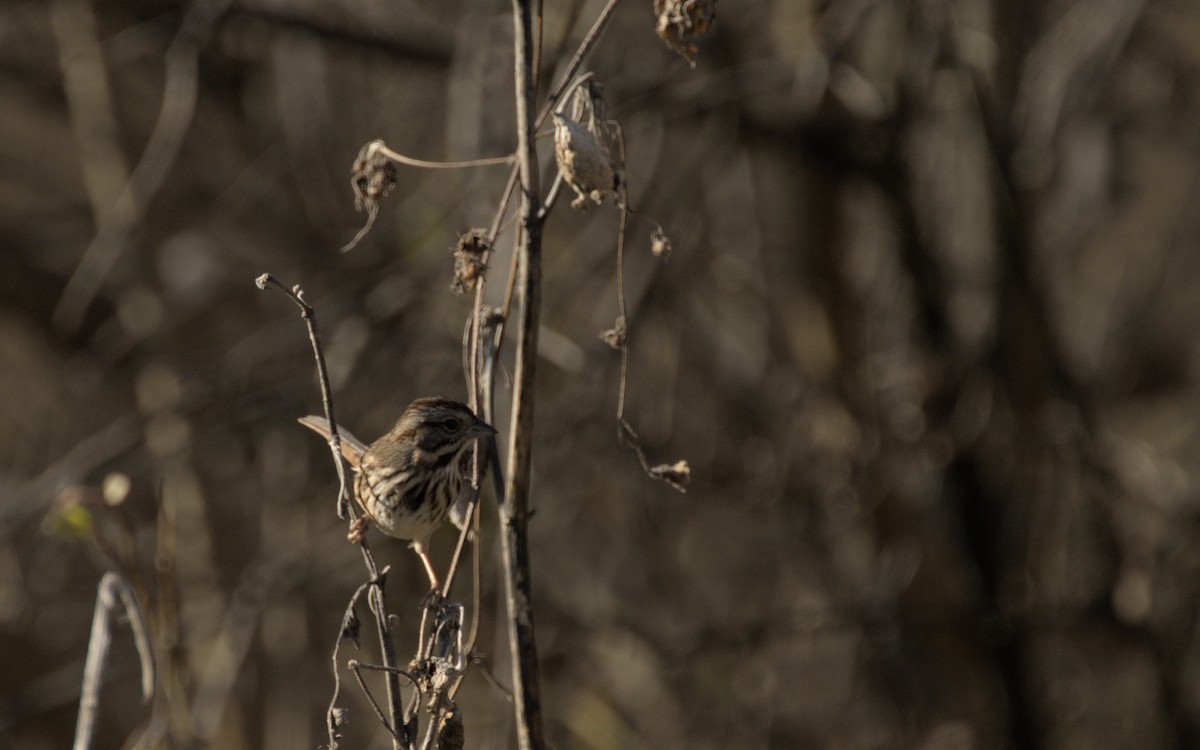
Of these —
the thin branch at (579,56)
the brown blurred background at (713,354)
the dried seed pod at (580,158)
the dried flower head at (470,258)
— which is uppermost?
the thin branch at (579,56)

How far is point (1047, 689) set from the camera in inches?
260

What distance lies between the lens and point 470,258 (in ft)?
7.06

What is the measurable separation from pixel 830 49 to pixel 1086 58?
1162 millimetres

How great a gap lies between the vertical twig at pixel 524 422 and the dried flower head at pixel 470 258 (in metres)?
0.32

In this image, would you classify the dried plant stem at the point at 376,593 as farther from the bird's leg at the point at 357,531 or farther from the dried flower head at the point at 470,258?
the dried flower head at the point at 470,258

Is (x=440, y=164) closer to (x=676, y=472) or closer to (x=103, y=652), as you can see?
(x=676, y=472)

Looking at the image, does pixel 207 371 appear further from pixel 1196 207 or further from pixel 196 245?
pixel 1196 207

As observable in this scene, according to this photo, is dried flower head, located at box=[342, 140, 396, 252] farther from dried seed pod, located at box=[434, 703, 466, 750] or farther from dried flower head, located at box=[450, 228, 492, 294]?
dried seed pod, located at box=[434, 703, 466, 750]

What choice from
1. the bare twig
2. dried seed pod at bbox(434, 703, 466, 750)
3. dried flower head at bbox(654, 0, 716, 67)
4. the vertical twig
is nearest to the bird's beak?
the vertical twig

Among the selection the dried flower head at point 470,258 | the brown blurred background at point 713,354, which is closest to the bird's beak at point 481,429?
the dried flower head at point 470,258

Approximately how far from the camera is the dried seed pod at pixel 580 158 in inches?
76.6

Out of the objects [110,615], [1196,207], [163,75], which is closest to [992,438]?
[1196,207]

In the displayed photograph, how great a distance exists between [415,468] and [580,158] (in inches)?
54.1

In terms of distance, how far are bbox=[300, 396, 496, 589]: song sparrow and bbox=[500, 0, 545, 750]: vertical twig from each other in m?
1.24
